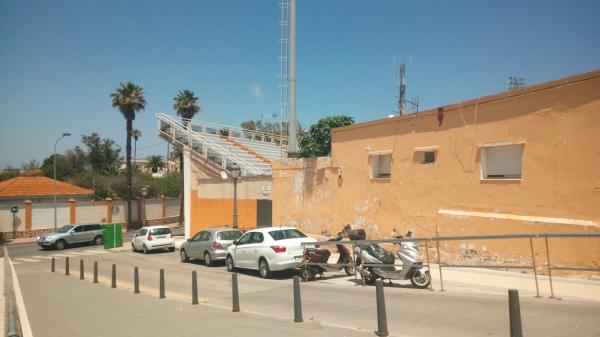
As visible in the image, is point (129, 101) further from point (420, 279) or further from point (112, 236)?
point (420, 279)

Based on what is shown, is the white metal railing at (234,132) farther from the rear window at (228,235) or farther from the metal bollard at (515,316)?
the metal bollard at (515,316)

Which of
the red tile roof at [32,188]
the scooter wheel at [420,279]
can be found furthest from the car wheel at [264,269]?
the red tile roof at [32,188]

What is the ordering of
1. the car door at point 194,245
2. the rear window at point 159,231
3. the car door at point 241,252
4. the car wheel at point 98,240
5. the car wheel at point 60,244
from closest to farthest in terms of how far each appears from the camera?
the car door at point 241,252, the car door at point 194,245, the rear window at point 159,231, the car wheel at point 60,244, the car wheel at point 98,240

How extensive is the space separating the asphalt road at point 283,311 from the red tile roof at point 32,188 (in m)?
31.9

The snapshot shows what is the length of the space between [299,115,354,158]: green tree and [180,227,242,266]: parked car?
837 centimetres

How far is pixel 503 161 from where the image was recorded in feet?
Result: 43.5

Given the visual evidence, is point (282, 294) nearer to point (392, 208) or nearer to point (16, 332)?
point (392, 208)

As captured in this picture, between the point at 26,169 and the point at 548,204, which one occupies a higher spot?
the point at 26,169

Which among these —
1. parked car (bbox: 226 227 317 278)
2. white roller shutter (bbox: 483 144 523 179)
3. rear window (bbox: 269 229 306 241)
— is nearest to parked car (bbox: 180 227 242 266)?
parked car (bbox: 226 227 317 278)

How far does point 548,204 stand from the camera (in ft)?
39.2

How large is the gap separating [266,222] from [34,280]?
34.1ft

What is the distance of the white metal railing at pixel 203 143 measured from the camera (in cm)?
2973

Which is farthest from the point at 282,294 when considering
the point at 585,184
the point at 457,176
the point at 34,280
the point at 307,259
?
the point at 34,280

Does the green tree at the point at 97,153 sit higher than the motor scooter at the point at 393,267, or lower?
higher
